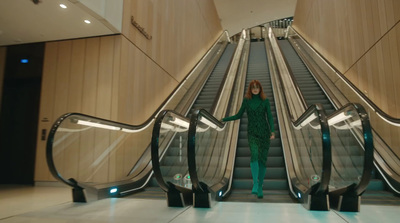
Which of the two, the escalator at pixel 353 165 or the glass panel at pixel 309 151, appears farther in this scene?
the glass panel at pixel 309 151

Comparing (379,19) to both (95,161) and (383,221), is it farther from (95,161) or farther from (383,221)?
(95,161)

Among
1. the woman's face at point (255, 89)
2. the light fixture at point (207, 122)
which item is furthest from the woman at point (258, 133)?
the light fixture at point (207, 122)

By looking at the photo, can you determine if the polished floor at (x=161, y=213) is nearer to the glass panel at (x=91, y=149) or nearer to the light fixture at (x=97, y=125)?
the glass panel at (x=91, y=149)

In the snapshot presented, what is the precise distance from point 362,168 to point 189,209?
1.81 meters

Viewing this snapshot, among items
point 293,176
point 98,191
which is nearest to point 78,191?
point 98,191

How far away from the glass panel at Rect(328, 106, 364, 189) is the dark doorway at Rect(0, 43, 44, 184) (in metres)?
5.56

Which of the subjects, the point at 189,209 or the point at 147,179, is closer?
the point at 189,209

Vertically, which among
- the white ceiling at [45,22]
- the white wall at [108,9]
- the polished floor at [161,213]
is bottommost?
the polished floor at [161,213]

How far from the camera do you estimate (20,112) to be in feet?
20.9

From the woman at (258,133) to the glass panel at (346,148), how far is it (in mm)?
767

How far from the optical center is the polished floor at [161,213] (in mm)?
2895

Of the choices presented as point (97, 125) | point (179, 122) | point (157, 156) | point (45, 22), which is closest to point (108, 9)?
point (45, 22)

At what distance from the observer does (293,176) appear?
424 centimetres

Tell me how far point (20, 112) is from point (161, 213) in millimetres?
4732
